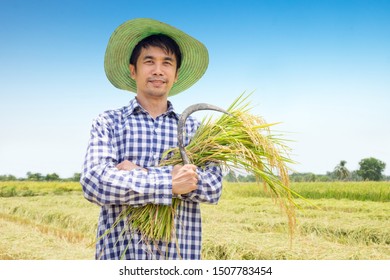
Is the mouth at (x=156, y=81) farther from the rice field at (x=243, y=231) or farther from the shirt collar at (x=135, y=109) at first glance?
the rice field at (x=243, y=231)

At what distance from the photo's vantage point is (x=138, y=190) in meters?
1.71

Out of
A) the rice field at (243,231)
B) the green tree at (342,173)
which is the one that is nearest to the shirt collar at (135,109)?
the rice field at (243,231)

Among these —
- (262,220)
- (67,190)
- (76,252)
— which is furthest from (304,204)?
(67,190)

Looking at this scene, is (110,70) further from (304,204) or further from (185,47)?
(304,204)

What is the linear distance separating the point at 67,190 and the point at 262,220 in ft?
22.5

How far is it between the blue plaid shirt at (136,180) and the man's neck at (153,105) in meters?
0.02

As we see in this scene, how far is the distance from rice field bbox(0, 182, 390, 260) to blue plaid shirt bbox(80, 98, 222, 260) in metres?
0.21

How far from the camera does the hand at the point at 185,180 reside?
1.71 m

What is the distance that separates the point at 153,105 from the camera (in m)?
1.99

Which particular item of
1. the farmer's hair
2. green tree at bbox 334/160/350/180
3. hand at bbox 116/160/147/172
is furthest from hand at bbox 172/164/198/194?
green tree at bbox 334/160/350/180

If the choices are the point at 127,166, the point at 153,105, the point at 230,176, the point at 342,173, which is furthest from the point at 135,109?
the point at 342,173

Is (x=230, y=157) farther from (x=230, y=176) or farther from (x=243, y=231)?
(x=243, y=231)

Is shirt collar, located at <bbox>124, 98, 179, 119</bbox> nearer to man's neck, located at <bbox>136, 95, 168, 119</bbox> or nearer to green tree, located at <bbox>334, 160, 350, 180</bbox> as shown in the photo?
man's neck, located at <bbox>136, 95, 168, 119</bbox>

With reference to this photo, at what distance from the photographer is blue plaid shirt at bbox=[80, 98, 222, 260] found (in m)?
1.72
